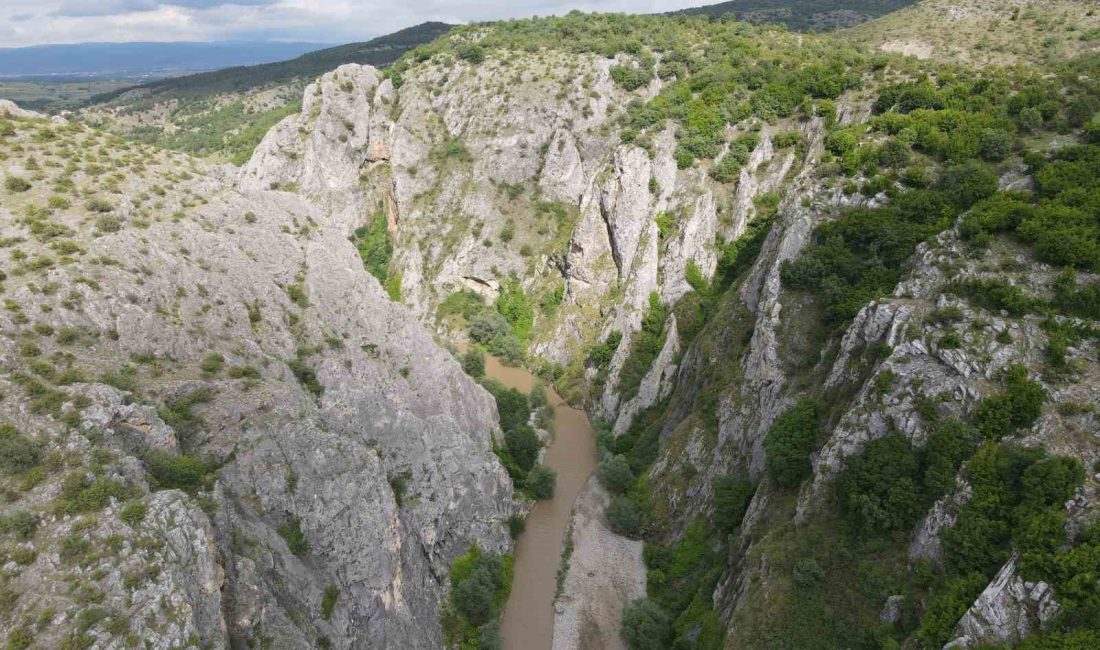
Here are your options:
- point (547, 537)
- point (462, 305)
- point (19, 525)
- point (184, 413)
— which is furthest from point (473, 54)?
point (19, 525)

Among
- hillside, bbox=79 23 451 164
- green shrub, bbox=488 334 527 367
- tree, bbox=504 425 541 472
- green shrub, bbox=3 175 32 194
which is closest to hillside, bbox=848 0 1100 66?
green shrub, bbox=488 334 527 367

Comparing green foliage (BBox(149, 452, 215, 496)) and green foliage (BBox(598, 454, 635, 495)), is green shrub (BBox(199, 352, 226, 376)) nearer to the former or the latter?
green foliage (BBox(149, 452, 215, 496))

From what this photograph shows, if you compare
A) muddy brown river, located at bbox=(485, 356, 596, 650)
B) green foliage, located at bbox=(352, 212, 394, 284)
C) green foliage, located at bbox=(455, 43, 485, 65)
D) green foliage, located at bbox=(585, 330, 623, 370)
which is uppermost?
green foliage, located at bbox=(455, 43, 485, 65)

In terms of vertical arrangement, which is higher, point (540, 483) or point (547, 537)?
point (540, 483)

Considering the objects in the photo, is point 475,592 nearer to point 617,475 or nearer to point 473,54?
point 617,475

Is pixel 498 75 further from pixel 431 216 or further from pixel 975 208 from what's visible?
pixel 975 208

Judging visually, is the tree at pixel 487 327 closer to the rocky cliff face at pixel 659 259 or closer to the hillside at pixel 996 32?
the rocky cliff face at pixel 659 259
